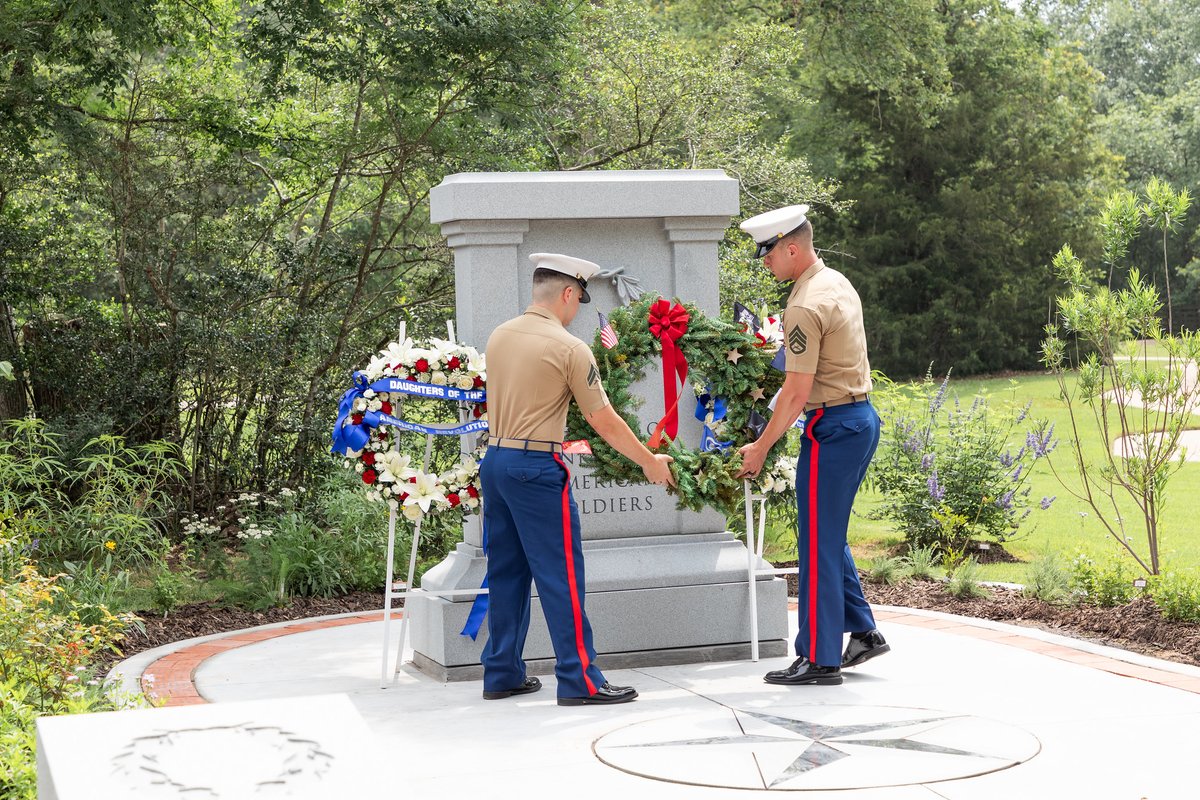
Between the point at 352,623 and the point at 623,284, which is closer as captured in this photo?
the point at 623,284

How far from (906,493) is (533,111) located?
14.8 feet

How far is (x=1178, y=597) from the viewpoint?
709 centimetres

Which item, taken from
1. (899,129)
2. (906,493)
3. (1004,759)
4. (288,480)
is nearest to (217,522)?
(288,480)

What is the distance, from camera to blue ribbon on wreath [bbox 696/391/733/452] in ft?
22.0

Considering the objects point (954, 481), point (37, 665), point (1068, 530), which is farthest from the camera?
point (1068, 530)

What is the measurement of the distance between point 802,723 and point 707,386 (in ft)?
6.58

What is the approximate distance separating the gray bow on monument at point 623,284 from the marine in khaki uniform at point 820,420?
33.6 inches

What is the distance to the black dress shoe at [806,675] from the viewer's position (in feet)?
20.5

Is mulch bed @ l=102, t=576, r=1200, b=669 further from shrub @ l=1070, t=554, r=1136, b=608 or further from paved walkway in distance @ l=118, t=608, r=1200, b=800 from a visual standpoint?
paved walkway in distance @ l=118, t=608, r=1200, b=800

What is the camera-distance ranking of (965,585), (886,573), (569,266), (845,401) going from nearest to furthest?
(569,266)
(845,401)
(965,585)
(886,573)

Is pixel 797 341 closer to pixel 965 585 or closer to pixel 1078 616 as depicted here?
pixel 1078 616

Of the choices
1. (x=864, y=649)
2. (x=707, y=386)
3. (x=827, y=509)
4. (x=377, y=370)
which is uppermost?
(x=377, y=370)

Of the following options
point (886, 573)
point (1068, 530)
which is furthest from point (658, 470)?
point (1068, 530)

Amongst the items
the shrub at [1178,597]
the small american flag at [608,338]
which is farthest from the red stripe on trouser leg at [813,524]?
the shrub at [1178,597]
